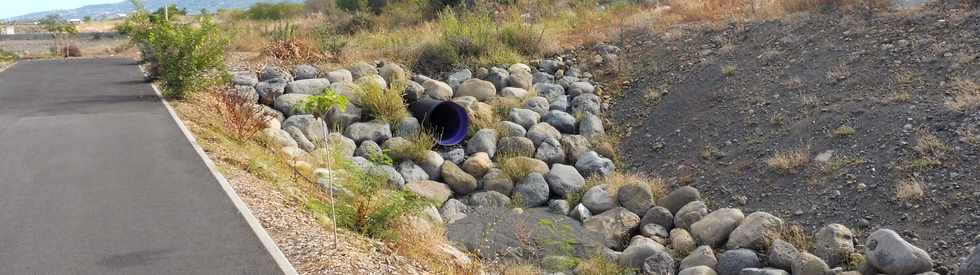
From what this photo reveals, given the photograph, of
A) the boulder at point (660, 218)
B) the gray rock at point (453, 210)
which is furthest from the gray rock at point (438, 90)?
the boulder at point (660, 218)

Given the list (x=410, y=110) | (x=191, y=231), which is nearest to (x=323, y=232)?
(x=191, y=231)

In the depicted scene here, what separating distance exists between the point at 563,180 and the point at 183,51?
695cm

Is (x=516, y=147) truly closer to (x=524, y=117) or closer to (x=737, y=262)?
(x=524, y=117)

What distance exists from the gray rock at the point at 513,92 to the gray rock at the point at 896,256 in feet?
29.7

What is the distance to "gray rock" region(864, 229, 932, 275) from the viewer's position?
28.4 feet

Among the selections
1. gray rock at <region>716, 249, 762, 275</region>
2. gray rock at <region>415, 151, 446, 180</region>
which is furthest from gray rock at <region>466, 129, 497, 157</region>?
gray rock at <region>716, 249, 762, 275</region>

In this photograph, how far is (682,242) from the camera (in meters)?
10.9

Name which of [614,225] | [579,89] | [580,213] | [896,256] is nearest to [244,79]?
[579,89]

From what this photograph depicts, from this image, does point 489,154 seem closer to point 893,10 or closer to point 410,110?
point 410,110

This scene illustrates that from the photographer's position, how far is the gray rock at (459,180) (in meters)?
14.0

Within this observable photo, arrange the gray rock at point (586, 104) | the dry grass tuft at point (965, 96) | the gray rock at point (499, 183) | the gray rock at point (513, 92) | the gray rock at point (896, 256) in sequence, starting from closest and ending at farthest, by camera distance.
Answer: the gray rock at point (896, 256)
the dry grass tuft at point (965, 96)
the gray rock at point (499, 183)
the gray rock at point (586, 104)
the gray rock at point (513, 92)

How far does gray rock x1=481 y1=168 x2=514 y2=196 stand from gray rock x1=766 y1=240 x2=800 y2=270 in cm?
479

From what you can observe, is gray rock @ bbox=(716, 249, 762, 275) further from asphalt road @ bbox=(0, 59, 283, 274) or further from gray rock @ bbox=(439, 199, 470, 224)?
asphalt road @ bbox=(0, 59, 283, 274)

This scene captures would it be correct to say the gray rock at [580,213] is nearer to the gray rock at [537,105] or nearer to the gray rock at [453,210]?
the gray rock at [453,210]
